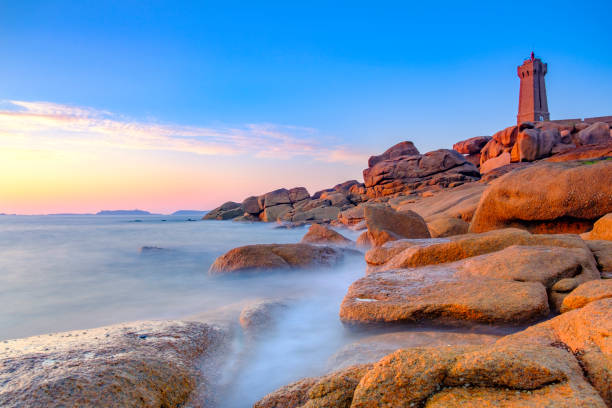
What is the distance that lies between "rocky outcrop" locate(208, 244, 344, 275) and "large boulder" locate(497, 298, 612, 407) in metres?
4.96

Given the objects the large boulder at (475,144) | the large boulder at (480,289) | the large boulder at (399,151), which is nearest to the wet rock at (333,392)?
the large boulder at (480,289)

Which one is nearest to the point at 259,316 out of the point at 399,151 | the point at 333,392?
the point at 333,392

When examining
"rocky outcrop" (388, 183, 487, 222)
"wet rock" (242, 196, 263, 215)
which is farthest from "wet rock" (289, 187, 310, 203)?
"rocky outcrop" (388, 183, 487, 222)

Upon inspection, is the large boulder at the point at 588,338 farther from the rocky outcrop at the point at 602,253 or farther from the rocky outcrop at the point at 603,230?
the rocky outcrop at the point at 603,230

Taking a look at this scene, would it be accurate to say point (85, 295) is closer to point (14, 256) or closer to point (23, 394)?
point (23, 394)

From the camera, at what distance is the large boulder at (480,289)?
8.73ft

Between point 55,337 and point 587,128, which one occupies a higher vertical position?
point 587,128

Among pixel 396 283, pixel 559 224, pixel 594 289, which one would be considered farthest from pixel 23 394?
pixel 559 224

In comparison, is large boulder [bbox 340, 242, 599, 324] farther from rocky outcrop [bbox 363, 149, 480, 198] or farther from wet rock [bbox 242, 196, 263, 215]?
wet rock [bbox 242, 196, 263, 215]

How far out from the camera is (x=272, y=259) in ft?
22.3

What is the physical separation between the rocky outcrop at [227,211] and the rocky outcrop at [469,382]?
150ft

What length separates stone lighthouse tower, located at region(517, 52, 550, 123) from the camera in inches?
2226

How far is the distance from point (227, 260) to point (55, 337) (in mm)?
4207

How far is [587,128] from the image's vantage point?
26.4 m
